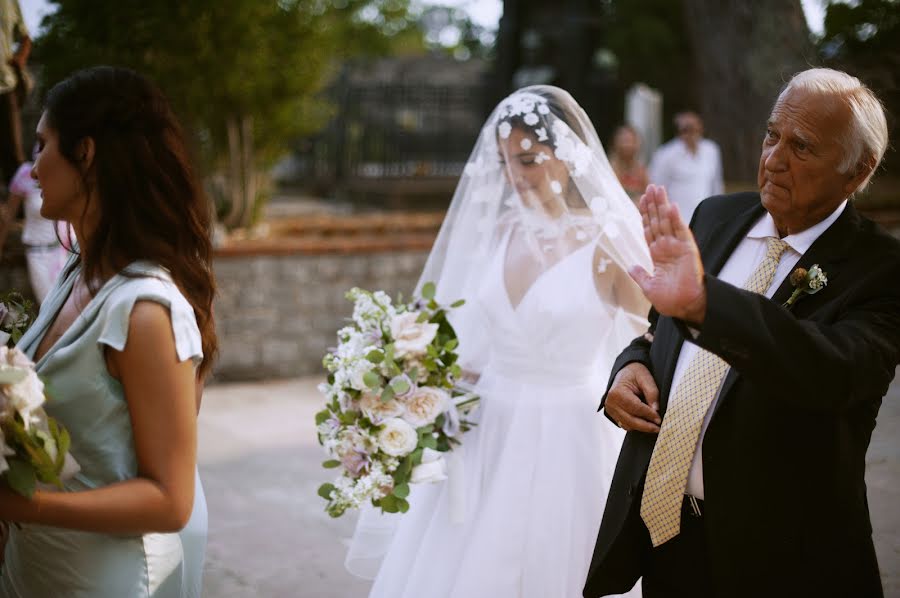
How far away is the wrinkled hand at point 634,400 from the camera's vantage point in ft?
7.50

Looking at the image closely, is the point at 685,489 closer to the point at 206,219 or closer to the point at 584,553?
the point at 584,553

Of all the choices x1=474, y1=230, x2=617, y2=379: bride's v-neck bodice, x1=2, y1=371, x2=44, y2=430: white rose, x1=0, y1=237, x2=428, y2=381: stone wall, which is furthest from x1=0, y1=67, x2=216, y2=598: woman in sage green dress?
x1=0, y1=237, x2=428, y2=381: stone wall

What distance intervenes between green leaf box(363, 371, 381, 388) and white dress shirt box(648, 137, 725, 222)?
7158mm

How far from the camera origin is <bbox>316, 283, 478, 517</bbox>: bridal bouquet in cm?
292

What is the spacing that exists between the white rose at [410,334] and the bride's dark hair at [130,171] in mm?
1120

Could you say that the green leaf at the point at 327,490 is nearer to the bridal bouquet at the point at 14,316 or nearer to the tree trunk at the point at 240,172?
the bridal bouquet at the point at 14,316

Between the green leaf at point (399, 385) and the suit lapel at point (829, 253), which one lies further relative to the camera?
the green leaf at point (399, 385)

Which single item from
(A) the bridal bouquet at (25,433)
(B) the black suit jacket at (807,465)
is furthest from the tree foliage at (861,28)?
(A) the bridal bouquet at (25,433)

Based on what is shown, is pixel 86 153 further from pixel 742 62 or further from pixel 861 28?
pixel 861 28

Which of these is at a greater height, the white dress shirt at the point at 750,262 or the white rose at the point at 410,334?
the white dress shirt at the point at 750,262

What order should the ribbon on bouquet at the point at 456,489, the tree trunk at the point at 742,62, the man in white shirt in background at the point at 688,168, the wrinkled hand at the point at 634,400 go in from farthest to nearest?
the tree trunk at the point at 742,62 < the man in white shirt in background at the point at 688,168 < the ribbon on bouquet at the point at 456,489 < the wrinkled hand at the point at 634,400

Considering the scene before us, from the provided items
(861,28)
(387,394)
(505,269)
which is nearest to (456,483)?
(387,394)

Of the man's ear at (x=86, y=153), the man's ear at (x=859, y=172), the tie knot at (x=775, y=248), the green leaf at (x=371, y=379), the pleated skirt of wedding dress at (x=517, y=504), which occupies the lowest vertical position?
the pleated skirt of wedding dress at (x=517, y=504)

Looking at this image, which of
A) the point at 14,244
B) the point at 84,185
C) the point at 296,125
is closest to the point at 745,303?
the point at 84,185
